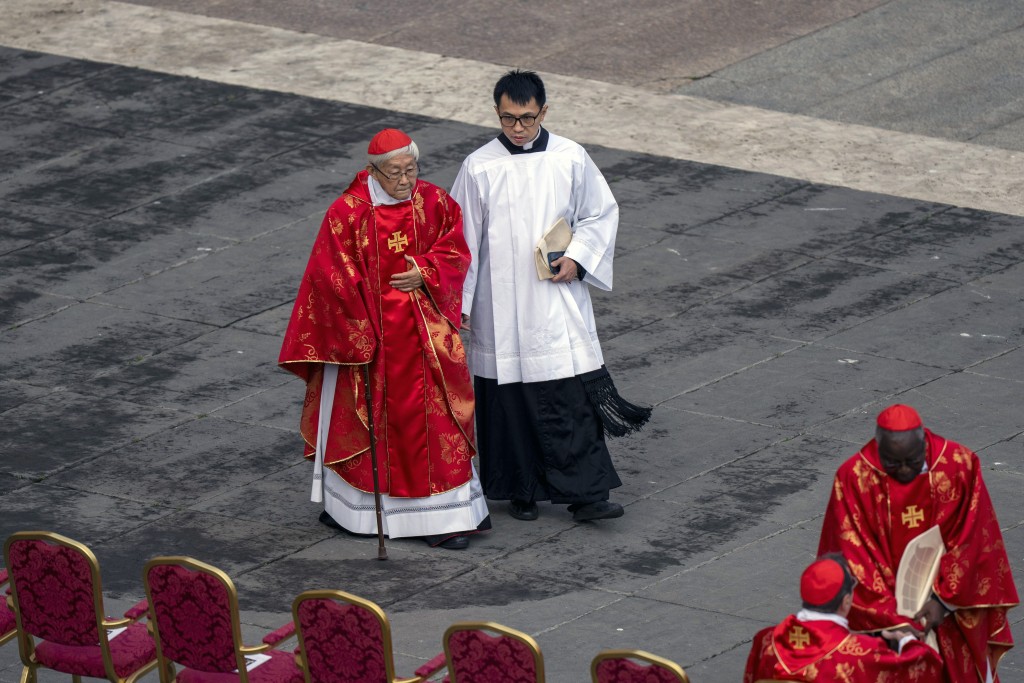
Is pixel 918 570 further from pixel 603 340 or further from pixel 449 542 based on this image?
pixel 603 340

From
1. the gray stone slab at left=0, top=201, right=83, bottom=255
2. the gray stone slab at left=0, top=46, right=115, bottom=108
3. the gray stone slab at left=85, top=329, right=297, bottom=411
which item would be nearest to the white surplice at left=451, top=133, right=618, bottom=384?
the gray stone slab at left=85, top=329, right=297, bottom=411

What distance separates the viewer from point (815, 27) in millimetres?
16438

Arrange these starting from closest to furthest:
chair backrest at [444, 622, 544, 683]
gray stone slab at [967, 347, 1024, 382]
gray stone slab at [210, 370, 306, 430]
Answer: chair backrest at [444, 622, 544, 683] < gray stone slab at [210, 370, 306, 430] < gray stone slab at [967, 347, 1024, 382]

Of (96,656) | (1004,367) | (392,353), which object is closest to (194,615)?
(96,656)

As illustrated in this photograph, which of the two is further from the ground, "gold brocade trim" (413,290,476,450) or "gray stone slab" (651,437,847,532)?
"gold brocade trim" (413,290,476,450)

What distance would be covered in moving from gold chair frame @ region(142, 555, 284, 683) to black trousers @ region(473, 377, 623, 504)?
2266 millimetres

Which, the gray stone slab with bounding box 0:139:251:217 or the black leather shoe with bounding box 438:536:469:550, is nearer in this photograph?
the black leather shoe with bounding box 438:536:469:550

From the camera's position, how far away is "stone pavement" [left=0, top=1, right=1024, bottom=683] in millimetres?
8352

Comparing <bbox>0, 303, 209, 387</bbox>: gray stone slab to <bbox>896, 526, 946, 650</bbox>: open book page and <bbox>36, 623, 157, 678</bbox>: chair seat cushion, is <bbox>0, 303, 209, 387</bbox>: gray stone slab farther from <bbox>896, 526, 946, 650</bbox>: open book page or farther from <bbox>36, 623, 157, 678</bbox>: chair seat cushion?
<bbox>896, 526, 946, 650</bbox>: open book page

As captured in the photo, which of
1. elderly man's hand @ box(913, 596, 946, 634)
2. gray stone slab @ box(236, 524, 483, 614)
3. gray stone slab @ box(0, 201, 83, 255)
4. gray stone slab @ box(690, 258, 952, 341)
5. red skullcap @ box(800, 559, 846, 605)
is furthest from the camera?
gray stone slab @ box(0, 201, 83, 255)

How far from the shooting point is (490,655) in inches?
245

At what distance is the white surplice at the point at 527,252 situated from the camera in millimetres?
8703

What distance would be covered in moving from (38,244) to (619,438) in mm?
4496

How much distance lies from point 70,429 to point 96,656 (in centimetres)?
302
